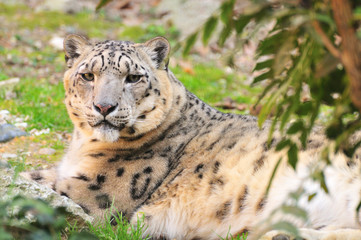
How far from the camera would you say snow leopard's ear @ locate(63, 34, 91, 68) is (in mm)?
5321

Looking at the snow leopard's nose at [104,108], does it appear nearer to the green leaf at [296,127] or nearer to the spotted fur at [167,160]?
the spotted fur at [167,160]

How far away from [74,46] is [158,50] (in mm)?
885

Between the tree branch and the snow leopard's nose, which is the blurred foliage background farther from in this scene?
the snow leopard's nose

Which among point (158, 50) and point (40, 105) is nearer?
point (158, 50)

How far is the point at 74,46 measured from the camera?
5398 mm

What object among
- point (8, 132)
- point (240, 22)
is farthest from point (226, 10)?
point (8, 132)

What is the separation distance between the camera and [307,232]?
11.6ft

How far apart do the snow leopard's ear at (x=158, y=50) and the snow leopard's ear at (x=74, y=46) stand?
63cm

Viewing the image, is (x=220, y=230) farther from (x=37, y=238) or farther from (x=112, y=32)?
Result: (x=112, y=32)

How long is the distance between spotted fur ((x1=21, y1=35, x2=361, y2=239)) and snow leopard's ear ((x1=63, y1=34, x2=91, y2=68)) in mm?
11

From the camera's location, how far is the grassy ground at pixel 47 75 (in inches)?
253

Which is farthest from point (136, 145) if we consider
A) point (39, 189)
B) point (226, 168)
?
point (39, 189)

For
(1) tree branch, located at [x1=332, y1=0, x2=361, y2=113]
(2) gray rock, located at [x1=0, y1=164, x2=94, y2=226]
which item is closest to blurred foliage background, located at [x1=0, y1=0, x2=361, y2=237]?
(1) tree branch, located at [x1=332, y1=0, x2=361, y2=113]

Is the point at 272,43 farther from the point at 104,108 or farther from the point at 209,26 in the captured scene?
the point at 104,108
